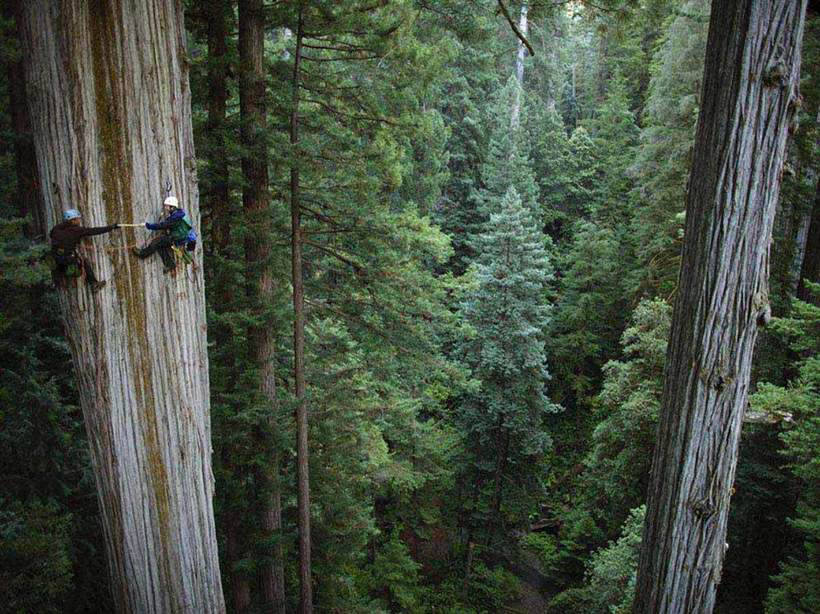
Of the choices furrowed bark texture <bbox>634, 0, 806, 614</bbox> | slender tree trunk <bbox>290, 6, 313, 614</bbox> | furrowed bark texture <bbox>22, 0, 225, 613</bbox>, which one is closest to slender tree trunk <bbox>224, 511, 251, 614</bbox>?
slender tree trunk <bbox>290, 6, 313, 614</bbox>

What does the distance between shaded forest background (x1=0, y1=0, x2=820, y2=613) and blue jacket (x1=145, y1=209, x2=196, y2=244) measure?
0.70 meters

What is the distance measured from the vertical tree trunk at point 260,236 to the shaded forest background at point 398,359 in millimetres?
47

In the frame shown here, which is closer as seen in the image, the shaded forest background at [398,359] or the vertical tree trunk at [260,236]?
the shaded forest background at [398,359]

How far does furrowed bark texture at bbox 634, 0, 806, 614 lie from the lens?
2.37 m

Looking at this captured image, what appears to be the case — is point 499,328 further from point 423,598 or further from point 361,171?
A: point 361,171

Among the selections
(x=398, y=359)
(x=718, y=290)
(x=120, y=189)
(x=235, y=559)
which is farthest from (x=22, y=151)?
(x=718, y=290)

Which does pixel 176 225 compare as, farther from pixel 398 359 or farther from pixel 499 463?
pixel 499 463

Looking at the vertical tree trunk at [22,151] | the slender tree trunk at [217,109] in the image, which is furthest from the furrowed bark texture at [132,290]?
the vertical tree trunk at [22,151]

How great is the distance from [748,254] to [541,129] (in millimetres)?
26065

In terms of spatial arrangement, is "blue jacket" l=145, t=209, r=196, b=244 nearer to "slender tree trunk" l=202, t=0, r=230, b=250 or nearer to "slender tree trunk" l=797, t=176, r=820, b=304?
"slender tree trunk" l=202, t=0, r=230, b=250

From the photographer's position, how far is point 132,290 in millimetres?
2869

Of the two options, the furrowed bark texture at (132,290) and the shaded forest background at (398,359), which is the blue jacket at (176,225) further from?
the shaded forest background at (398,359)

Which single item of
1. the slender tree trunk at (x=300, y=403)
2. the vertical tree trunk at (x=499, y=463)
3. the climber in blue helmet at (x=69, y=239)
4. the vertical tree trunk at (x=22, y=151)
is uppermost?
the vertical tree trunk at (x=22, y=151)

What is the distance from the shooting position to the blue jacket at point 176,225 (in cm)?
285
